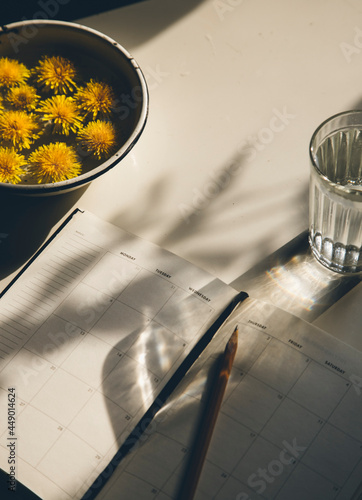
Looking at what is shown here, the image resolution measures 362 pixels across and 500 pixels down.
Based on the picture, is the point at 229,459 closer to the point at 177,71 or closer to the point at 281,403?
the point at 281,403

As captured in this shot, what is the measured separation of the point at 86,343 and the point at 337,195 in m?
0.34

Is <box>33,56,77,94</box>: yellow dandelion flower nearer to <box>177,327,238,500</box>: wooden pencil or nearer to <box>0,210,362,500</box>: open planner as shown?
<box>0,210,362,500</box>: open planner

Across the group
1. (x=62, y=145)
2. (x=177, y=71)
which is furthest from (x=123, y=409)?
(x=177, y=71)

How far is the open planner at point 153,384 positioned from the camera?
1.72 ft

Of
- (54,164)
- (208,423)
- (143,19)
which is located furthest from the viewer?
Answer: (143,19)

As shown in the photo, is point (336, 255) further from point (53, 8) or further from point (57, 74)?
point (53, 8)

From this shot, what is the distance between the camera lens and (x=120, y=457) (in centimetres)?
54

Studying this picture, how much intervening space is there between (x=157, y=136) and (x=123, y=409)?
0.38m

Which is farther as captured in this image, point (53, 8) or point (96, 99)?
point (53, 8)

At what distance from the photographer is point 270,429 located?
0.54 meters

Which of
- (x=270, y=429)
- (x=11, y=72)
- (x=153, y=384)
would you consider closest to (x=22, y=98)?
(x=11, y=72)

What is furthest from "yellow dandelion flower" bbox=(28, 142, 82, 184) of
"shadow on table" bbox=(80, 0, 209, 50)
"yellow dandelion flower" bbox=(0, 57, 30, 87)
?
"shadow on table" bbox=(80, 0, 209, 50)

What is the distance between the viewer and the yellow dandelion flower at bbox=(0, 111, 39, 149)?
0.66m

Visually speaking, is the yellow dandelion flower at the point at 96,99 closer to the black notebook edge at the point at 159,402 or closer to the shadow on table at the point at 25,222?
the shadow on table at the point at 25,222
